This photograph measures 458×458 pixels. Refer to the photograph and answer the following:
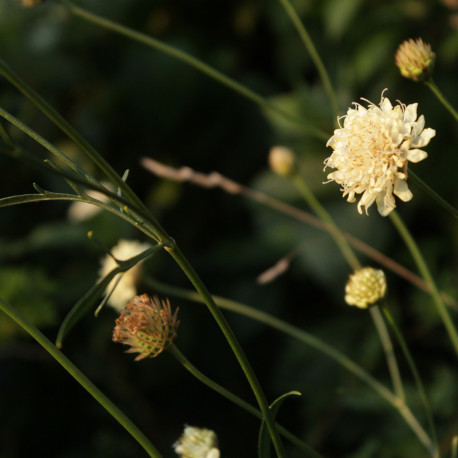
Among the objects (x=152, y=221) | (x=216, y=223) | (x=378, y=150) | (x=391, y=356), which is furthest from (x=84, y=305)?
(x=216, y=223)

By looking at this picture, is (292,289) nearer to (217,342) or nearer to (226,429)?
(217,342)

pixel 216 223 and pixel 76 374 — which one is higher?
pixel 76 374

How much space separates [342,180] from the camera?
361mm

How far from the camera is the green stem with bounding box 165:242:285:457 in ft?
0.85

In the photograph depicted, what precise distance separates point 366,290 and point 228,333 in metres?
0.17

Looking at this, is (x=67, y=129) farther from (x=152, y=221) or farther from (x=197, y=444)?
(x=197, y=444)

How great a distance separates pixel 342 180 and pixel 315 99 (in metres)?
0.84

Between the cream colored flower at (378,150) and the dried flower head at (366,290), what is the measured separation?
8cm

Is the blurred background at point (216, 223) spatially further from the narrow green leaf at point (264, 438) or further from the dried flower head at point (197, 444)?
the narrow green leaf at point (264, 438)

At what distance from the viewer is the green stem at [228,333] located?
0.85ft

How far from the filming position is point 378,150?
35 cm

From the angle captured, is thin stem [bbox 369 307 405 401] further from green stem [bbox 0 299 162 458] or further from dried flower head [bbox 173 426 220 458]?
green stem [bbox 0 299 162 458]

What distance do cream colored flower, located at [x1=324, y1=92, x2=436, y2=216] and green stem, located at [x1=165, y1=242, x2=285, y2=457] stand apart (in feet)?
0.35

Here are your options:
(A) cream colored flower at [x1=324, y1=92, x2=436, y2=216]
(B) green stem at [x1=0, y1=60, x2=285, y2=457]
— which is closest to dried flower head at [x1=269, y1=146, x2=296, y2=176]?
(A) cream colored flower at [x1=324, y1=92, x2=436, y2=216]
